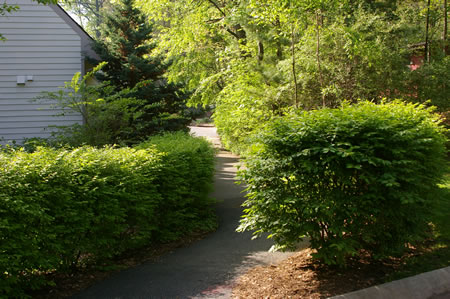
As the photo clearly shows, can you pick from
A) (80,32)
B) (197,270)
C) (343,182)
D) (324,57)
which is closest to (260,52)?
(324,57)

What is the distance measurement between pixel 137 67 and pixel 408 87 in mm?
8797

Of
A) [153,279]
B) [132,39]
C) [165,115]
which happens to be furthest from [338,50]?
[153,279]

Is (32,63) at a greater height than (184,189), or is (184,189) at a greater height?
(32,63)

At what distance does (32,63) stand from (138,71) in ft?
10.7

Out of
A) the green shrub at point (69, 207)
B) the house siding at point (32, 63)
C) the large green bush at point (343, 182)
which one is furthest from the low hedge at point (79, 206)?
the house siding at point (32, 63)

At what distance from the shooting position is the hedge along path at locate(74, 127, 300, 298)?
189 inches

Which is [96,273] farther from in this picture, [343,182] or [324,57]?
[324,57]

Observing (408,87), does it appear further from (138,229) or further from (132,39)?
(138,229)

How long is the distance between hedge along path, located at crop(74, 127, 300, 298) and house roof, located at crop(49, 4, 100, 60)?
786 centimetres

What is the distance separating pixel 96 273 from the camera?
18.1 ft

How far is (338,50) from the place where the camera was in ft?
39.5

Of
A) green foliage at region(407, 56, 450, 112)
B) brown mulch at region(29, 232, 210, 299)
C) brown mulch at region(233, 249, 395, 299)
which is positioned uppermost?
green foliage at region(407, 56, 450, 112)

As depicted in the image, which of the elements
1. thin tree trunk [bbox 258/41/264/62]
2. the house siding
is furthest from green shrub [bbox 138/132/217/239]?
thin tree trunk [bbox 258/41/264/62]

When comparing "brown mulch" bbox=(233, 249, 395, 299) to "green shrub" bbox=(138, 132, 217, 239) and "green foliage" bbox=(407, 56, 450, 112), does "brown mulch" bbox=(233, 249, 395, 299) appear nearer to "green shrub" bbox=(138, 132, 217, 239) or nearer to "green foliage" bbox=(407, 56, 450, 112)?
"green shrub" bbox=(138, 132, 217, 239)
